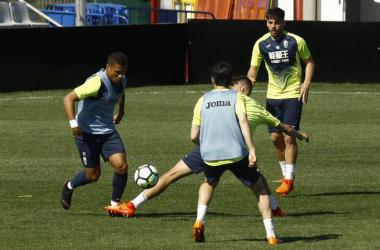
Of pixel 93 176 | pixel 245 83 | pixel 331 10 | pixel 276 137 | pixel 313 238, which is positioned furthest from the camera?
pixel 331 10

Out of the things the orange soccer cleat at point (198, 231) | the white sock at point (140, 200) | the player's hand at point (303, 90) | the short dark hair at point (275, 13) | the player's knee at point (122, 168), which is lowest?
the white sock at point (140, 200)

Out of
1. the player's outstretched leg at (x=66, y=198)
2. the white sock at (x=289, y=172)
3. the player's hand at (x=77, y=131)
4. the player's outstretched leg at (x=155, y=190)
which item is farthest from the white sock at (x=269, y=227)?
the white sock at (x=289, y=172)

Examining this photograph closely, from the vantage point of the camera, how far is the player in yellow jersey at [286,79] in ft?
33.3

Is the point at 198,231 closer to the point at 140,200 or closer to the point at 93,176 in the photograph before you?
the point at 140,200

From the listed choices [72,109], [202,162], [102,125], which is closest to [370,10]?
[102,125]

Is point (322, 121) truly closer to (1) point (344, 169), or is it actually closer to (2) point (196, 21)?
(1) point (344, 169)

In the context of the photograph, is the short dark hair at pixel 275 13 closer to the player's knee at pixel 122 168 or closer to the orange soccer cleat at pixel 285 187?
the orange soccer cleat at pixel 285 187

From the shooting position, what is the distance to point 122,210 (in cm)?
861

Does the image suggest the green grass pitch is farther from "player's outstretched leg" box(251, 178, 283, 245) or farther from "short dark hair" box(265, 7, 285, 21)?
"short dark hair" box(265, 7, 285, 21)

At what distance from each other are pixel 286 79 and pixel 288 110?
39 cm

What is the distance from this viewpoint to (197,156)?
8.20 m

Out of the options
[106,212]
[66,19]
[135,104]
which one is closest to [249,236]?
[106,212]

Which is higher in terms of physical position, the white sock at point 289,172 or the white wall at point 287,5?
the white wall at point 287,5

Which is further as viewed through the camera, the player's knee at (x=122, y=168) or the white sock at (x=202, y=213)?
the player's knee at (x=122, y=168)
